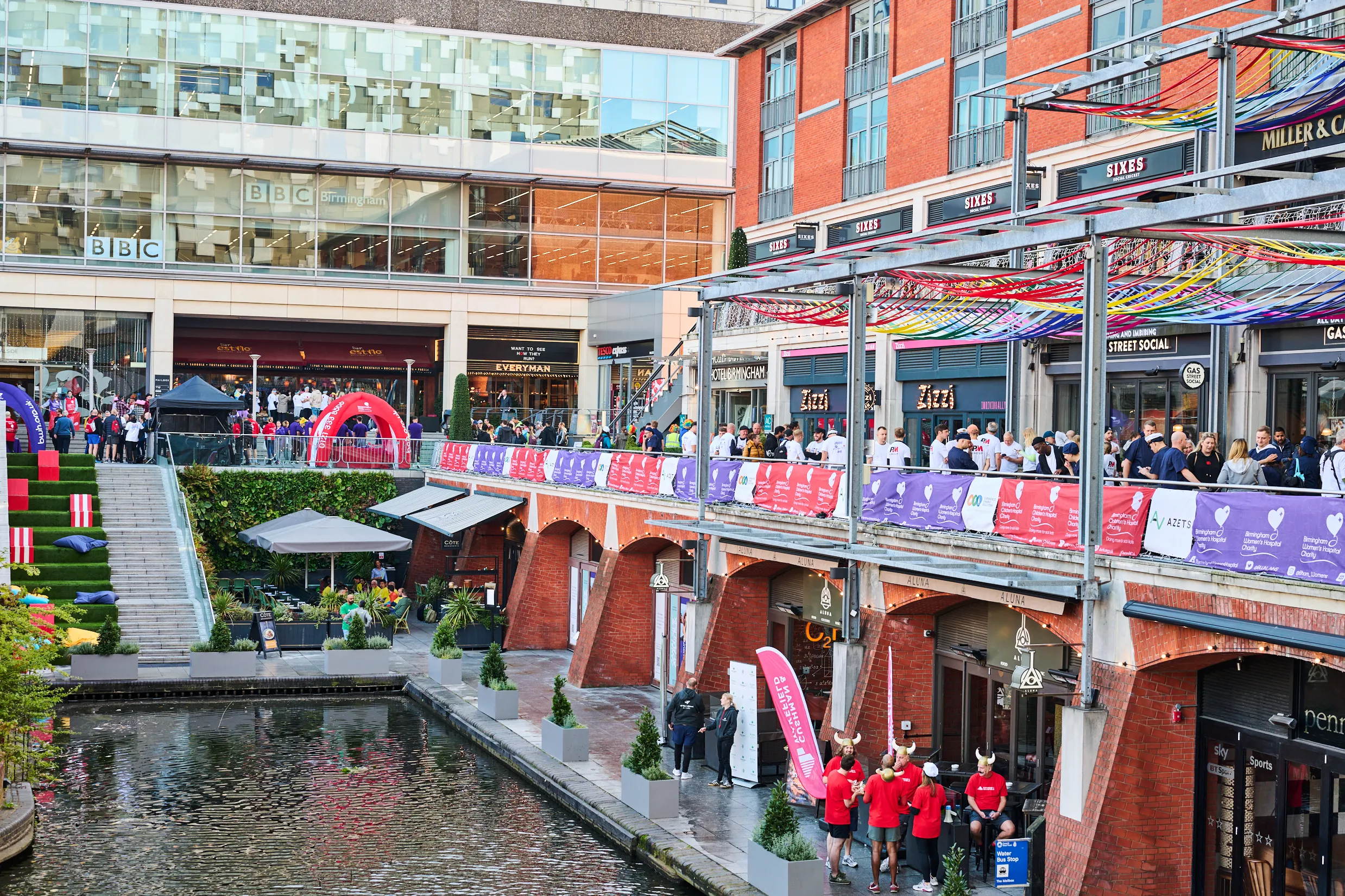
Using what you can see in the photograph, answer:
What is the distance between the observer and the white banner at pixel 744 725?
20.5 meters

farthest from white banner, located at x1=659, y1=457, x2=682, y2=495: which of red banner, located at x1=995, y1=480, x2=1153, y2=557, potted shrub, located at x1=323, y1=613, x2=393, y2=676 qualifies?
red banner, located at x1=995, y1=480, x2=1153, y2=557

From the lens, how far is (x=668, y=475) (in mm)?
26047

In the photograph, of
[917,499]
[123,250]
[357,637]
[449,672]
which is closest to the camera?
[917,499]

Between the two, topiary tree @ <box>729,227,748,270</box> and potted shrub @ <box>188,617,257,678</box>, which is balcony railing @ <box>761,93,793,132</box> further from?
potted shrub @ <box>188,617,257,678</box>

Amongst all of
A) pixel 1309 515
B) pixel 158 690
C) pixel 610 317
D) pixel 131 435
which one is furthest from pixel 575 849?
pixel 610 317

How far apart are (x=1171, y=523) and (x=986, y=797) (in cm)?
385

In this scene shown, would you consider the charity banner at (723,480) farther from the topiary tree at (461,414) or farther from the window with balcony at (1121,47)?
the topiary tree at (461,414)

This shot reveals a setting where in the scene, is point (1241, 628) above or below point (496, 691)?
above

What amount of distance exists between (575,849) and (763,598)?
727 cm

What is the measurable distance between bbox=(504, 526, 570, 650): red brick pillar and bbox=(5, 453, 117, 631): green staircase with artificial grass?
29.1 ft

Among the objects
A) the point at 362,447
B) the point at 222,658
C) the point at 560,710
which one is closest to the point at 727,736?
the point at 560,710

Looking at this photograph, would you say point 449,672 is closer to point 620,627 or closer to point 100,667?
point 620,627

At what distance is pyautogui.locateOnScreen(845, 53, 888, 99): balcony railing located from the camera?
119 ft

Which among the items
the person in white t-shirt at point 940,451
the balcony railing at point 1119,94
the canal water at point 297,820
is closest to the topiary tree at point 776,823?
the canal water at point 297,820
